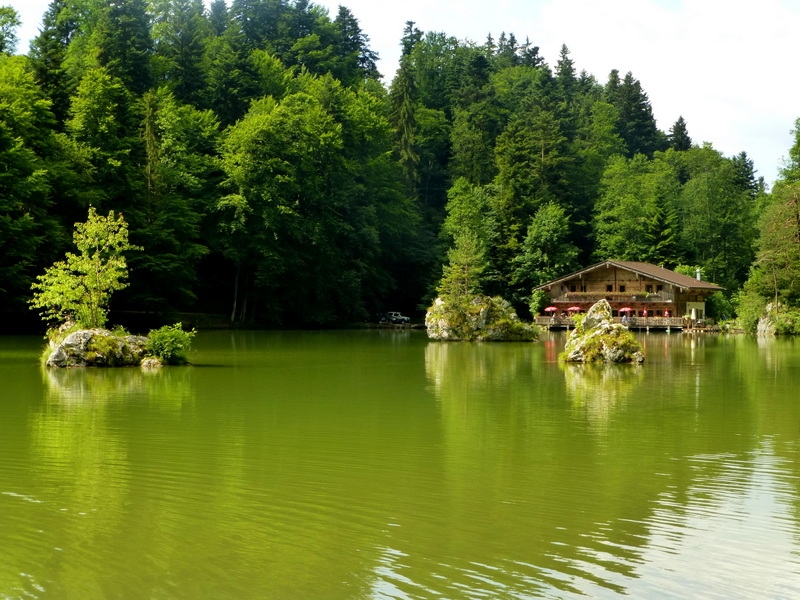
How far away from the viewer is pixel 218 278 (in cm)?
6450

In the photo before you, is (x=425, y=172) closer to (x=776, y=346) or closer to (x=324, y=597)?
(x=776, y=346)

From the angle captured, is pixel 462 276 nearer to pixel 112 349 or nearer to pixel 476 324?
pixel 476 324

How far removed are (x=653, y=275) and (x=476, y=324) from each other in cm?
2296

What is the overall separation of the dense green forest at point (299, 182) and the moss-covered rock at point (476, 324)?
10.7 feet

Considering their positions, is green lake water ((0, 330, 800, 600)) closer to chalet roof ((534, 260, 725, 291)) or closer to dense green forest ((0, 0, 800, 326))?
dense green forest ((0, 0, 800, 326))

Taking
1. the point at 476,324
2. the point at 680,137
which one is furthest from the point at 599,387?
the point at 680,137

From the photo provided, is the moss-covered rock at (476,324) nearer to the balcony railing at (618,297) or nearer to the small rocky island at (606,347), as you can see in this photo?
the small rocky island at (606,347)

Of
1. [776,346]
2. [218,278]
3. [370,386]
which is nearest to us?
[370,386]

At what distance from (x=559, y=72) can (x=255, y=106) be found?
2752 inches

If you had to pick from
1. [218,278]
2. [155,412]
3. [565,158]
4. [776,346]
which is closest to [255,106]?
[218,278]

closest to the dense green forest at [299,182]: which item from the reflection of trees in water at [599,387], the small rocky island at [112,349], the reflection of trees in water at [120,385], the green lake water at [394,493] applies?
the small rocky island at [112,349]

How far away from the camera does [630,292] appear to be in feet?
230

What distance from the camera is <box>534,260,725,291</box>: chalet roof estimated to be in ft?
223

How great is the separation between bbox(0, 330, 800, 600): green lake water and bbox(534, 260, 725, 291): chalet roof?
1867 inches
